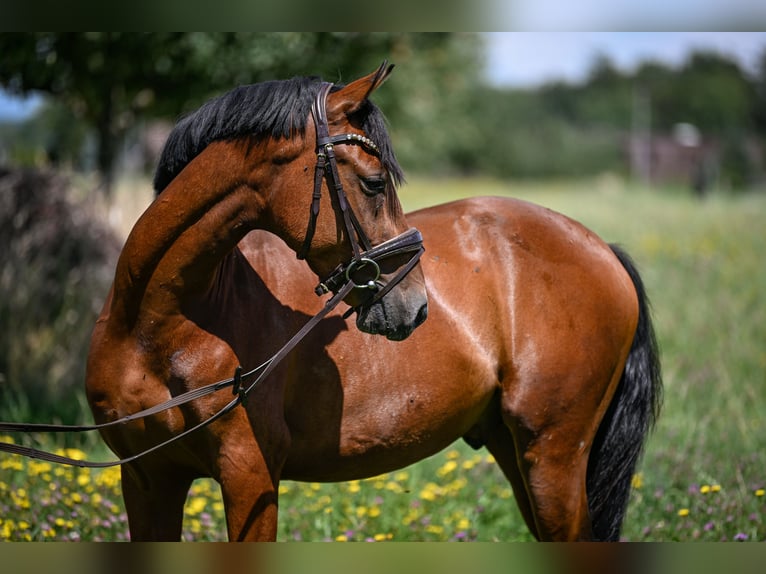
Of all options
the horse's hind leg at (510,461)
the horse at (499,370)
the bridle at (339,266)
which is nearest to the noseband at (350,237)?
the bridle at (339,266)

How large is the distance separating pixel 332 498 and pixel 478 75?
142ft

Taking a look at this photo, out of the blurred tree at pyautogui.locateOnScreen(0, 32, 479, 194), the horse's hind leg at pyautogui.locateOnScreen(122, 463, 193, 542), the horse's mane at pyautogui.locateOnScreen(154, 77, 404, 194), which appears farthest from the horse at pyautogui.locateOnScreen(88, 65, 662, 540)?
the blurred tree at pyautogui.locateOnScreen(0, 32, 479, 194)

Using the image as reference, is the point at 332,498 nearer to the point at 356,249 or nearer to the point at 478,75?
the point at 356,249

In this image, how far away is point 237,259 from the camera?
318 cm

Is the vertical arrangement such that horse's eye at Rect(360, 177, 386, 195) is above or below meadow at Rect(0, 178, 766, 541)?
above

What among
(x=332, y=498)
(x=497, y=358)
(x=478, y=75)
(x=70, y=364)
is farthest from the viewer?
(x=478, y=75)

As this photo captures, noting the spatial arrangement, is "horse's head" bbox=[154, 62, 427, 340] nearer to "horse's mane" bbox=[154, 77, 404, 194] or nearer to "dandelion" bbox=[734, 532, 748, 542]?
"horse's mane" bbox=[154, 77, 404, 194]

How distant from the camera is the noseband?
2755mm

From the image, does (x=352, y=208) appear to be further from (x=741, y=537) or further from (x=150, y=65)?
(x=150, y=65)

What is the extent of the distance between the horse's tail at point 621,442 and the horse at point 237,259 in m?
1.48

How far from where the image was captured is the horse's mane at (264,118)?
9.15 feet

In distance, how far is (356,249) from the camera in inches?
110

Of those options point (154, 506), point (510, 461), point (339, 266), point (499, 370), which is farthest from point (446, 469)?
point (339, 266)

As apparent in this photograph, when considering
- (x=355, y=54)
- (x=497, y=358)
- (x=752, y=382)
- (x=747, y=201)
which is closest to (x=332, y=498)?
(x=497, y=358)
